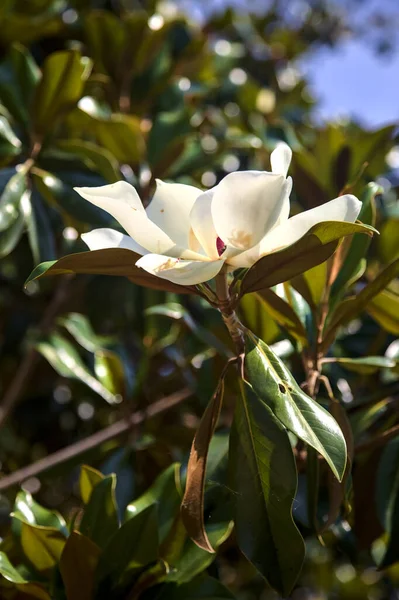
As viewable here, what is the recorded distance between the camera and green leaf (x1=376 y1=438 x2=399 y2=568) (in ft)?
3.09

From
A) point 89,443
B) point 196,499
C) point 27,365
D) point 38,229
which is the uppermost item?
point 196,499

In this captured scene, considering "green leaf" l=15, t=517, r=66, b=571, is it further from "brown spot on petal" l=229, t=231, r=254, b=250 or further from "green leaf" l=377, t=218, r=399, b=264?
"green leaf" l=377, t=218, r=399, b=264

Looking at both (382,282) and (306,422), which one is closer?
(306,422)

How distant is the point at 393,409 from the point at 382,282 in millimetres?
330

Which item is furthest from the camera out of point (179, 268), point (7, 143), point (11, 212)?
point (7, 143)

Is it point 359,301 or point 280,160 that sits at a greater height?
point 280,160

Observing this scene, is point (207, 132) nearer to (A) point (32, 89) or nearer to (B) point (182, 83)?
(B) point (182, 83)

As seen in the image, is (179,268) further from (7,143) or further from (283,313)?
(7,143)

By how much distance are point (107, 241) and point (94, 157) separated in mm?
556

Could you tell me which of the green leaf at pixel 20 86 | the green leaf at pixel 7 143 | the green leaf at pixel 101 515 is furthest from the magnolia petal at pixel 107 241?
the green leaf at pixel 20 86

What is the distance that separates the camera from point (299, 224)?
679mm

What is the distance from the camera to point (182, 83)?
1754 mm

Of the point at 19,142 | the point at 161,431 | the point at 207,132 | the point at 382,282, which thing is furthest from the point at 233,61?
the point at 382,282

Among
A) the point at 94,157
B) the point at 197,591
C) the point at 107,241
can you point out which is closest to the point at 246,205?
the point at 107,241
